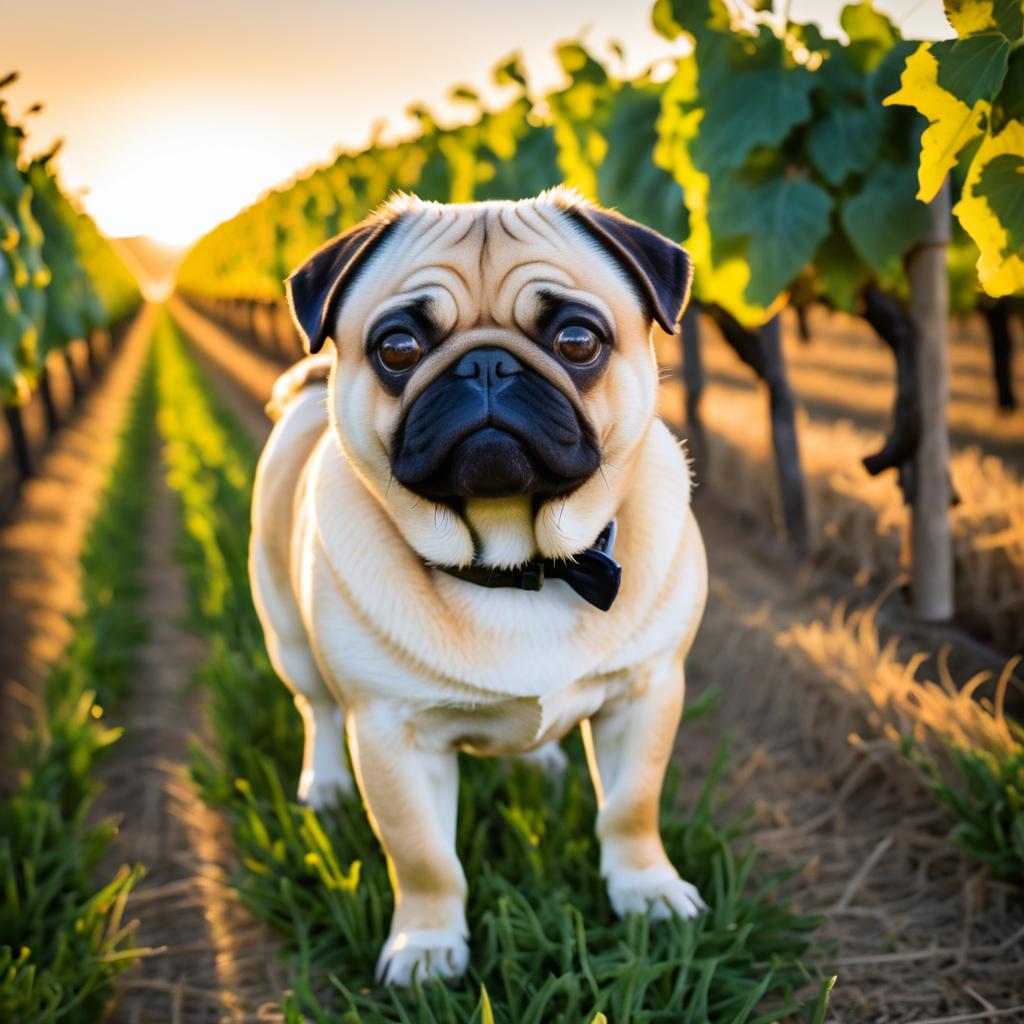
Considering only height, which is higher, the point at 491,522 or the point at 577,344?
the point at 577,344

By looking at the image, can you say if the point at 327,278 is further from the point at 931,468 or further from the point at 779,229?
the point at 931,468

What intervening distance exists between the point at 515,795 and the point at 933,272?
102 inches

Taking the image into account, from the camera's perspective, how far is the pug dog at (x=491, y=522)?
1.69 meters

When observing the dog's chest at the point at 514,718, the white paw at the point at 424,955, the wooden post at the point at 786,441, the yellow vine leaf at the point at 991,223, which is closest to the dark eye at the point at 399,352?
the dog's chest at the point at 514,718

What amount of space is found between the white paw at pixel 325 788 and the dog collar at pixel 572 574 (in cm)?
128

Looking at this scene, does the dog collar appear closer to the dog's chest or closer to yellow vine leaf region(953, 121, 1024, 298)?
the dog's chest

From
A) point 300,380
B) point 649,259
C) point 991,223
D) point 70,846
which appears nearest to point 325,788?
point 70,846

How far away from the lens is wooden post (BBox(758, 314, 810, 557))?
16.3 ft

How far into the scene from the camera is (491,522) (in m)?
1.84

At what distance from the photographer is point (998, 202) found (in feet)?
5.80

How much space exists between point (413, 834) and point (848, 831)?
157 cm

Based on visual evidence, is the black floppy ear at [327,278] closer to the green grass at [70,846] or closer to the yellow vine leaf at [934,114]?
the yellow vine leaf at [934,114]

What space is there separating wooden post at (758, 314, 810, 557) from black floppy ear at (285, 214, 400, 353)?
11.4ft

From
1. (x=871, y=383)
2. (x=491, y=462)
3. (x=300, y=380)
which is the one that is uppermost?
(x=300, y=380)
